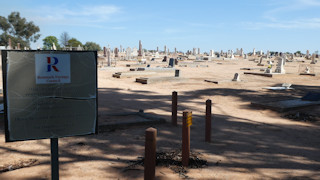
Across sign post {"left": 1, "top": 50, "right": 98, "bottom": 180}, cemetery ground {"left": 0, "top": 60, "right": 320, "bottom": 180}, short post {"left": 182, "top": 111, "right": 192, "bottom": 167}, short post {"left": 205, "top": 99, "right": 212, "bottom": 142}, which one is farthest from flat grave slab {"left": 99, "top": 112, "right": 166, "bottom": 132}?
sign post {"left": 1, "top": 50, "right": 98, "bottom": 180}

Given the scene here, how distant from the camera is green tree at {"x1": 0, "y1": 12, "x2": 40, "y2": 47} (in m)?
66.6

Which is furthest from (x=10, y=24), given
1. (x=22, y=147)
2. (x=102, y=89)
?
(x=22, y=147)

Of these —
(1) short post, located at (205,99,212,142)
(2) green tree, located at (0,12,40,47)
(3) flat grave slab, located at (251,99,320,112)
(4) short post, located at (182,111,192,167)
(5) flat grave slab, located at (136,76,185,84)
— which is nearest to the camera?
(4) short post, located at (182,111,192,167)

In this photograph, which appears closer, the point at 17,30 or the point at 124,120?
the point at 124,120

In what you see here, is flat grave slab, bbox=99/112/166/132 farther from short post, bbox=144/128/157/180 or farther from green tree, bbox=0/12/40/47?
green tree, bbox=0/12/40/47

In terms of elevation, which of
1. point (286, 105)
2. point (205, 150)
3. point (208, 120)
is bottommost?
point (205, 150)

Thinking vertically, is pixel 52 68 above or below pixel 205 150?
above

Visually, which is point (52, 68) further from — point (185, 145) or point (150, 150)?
point (185, 145)

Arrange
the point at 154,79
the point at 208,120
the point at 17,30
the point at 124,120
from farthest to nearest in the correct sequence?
the point at 17,30, the point at 154,79, the point at 124,120, the point at 208,120

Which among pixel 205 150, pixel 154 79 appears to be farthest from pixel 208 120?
pixel 154 79

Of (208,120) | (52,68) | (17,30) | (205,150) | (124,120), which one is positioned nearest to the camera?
(52,68)

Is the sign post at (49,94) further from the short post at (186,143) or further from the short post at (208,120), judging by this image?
the short post at (208,120)

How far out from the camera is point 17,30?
71.1 m

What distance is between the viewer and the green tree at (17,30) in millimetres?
66625
